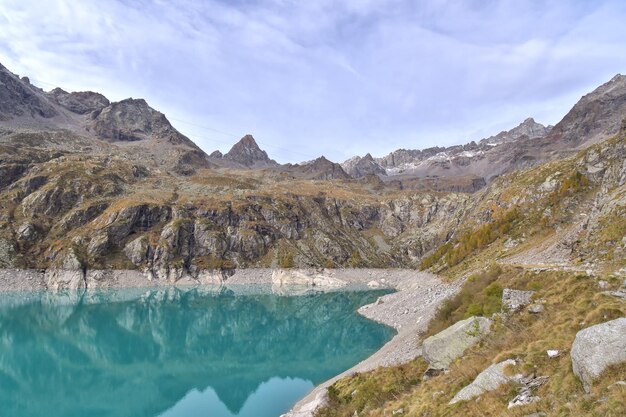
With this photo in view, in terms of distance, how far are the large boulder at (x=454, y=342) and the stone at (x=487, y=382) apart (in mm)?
8201

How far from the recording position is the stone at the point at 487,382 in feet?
60.2

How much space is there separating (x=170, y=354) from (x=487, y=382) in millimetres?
68387

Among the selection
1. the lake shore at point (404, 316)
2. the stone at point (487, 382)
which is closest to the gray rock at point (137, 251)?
the lake shore at point (404, 316)

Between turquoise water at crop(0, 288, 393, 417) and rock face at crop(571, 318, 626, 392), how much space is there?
37089mm

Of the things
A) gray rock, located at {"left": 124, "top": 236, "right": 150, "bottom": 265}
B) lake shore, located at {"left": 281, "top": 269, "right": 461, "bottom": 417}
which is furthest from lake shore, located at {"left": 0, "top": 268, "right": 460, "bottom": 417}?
gray rock, located at {"left": 124, "top": 236, "right": 150, "bottom": 265}

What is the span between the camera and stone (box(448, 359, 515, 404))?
18344mm

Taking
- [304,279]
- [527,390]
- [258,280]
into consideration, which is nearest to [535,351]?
[527,390]

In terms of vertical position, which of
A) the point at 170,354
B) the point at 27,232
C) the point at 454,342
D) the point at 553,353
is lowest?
the point at 170,354

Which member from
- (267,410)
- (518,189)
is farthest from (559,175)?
(267,410)

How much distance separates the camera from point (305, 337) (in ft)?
289

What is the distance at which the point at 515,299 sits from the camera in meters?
33.7

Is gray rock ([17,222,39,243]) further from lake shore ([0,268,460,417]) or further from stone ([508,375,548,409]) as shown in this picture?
stone ([508,375,548,409])

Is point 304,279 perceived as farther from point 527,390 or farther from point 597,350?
point 597,350

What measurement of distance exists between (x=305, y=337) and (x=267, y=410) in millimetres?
42182
